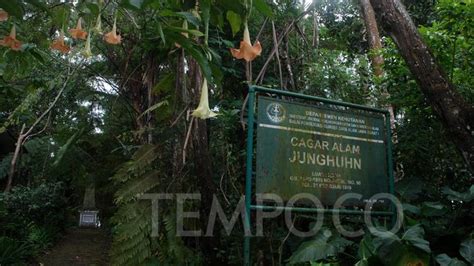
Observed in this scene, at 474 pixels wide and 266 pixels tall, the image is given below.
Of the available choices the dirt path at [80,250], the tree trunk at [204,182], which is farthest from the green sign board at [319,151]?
the dirt path at [80,250]

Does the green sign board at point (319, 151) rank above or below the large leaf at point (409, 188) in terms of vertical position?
above

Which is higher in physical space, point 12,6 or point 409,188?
point 12,6

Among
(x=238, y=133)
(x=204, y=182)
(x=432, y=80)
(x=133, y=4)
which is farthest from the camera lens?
(x=238, y=133)

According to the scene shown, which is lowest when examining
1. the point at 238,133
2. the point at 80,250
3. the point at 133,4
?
the point at 80,250

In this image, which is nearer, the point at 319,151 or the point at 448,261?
the point at 448,261

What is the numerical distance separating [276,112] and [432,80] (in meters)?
1.17

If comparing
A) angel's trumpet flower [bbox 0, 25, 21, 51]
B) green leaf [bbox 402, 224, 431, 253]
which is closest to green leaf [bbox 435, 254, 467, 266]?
green leaf [bbox 402, 224, 431, 253]

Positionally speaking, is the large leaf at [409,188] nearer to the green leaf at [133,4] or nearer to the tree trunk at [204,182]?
the tree trunk at [204,182]

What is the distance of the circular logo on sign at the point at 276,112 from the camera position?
3085 mm

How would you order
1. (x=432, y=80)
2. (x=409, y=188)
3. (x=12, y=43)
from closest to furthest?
(x=12, y=43)
(x=432, y=80)
(x=409, y=188)

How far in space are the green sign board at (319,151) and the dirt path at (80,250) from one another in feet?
13.8

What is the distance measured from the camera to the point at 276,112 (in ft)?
10.2

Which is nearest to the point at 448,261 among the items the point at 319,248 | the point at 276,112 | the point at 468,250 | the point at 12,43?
the point at 468,250

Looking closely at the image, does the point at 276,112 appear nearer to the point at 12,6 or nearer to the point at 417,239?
the point at 417,239
